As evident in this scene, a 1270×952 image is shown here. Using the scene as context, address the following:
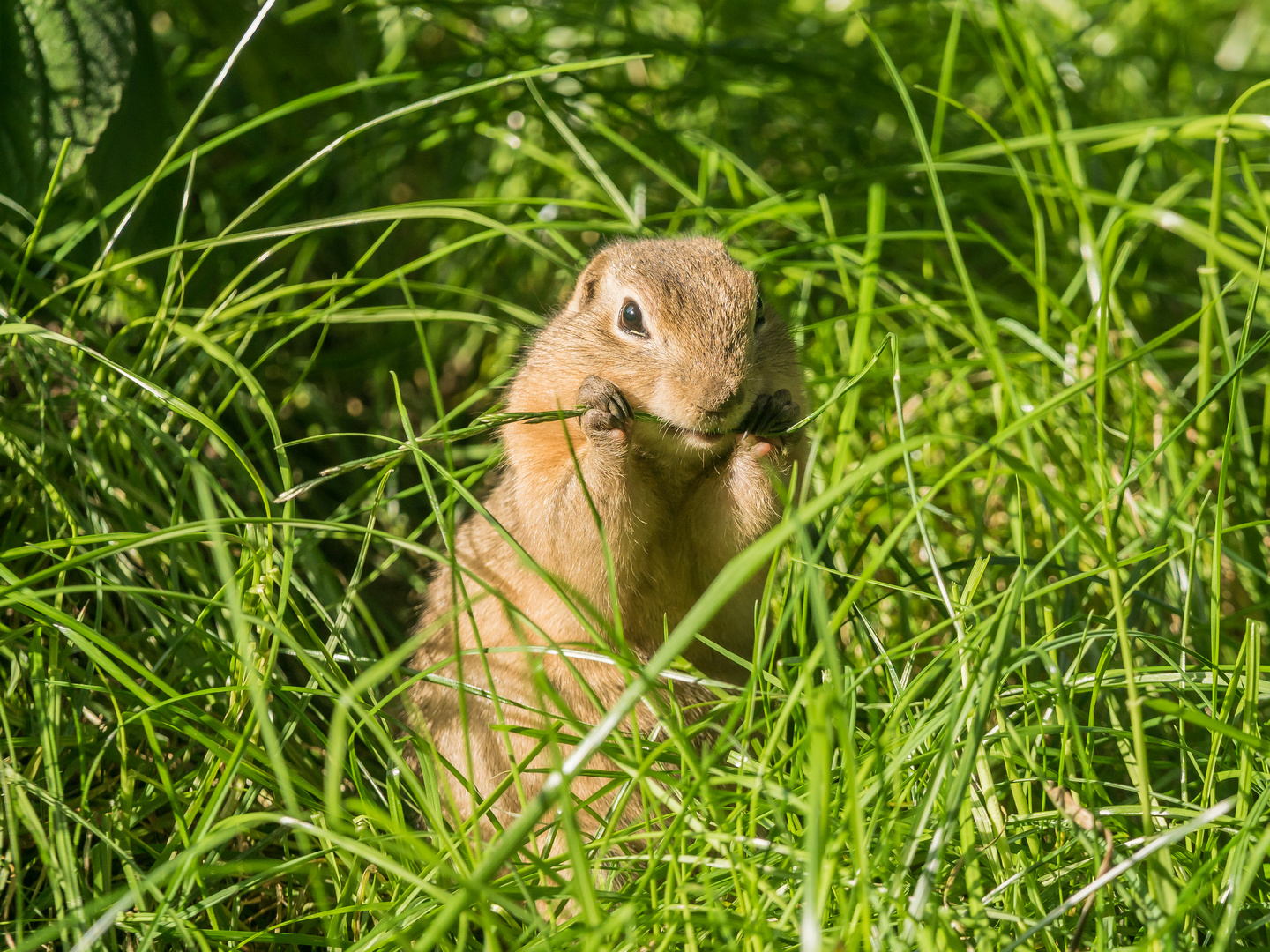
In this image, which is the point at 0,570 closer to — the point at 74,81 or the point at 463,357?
the point at 74,81

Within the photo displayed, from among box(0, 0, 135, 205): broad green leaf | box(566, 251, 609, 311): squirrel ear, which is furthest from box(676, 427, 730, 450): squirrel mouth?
box(0, 0, 135, 205): broad green leaf

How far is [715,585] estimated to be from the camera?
1572mm

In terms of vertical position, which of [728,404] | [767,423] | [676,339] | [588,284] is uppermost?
[588,284]

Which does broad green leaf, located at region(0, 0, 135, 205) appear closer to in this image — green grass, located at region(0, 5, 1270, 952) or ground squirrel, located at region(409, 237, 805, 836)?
green grass, located at region(0, 5, 1270, 952)

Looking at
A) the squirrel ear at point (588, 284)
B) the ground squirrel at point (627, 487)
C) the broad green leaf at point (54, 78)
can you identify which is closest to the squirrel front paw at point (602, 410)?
the ground squirrel at point (627, 487)

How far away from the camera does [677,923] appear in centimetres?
202

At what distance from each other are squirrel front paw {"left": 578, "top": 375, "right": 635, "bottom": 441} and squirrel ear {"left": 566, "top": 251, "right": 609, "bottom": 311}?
564 millimetres

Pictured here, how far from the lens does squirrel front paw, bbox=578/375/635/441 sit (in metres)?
2.72

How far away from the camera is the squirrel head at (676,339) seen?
8.86ft

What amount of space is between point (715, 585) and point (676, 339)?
1.31 meters

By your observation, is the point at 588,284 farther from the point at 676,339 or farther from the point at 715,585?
the point at 715,585

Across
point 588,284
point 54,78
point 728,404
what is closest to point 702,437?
point 728,404

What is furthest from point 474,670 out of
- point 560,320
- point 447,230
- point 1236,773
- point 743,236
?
point 447,230

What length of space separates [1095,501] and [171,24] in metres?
4.52
